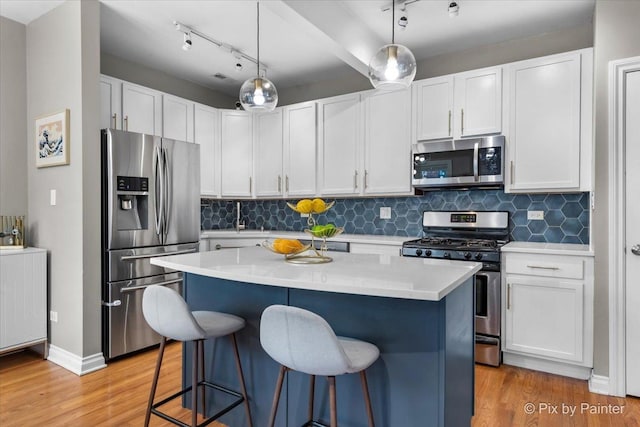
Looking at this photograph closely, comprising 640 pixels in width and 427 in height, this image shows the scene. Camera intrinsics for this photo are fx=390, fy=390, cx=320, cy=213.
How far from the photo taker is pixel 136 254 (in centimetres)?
321

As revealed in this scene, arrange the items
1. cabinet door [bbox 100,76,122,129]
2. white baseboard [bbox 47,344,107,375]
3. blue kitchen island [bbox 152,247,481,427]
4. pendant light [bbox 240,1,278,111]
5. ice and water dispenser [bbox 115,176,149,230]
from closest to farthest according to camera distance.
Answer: blue kitchen island [bbox 152,247,481,427] < pendant light [bbox 240,1,278,111] < white baseboard [bbox 47,344,107,375] < ice and water dispenser [bbox 115,176,149,230] < cabinet door [bbox 100,76,122,129]

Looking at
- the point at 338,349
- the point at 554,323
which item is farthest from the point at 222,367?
the point at 554,323

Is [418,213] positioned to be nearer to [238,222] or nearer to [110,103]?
[238,222]

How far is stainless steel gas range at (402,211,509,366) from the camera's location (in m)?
3.00

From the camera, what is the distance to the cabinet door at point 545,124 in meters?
2.98

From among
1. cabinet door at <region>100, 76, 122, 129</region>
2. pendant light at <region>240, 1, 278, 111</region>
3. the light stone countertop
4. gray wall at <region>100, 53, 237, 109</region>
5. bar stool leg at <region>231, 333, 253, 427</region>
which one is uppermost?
gray wall at <region>100, 53, 237, 109</region>

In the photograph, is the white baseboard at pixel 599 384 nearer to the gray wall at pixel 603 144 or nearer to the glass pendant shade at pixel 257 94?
the gray wall at pixel 603 144

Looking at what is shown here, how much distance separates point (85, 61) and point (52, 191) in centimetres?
105

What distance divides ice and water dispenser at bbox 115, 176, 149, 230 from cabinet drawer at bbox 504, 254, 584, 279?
116 inches

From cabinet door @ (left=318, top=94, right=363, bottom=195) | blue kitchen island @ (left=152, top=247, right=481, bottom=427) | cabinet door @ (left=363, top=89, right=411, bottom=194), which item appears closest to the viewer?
blue kitchen island @ (left=152, top=247, right=481, bottom=427)

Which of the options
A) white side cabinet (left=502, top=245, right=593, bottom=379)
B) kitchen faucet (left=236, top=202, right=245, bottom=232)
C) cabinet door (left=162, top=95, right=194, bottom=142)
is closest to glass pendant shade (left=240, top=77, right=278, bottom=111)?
cabinet door (left=162, top=95, right=194, bottom=142)

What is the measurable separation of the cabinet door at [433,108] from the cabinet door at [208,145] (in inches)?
88.9

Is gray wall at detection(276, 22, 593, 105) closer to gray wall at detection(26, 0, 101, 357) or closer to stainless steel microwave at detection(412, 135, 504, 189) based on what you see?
stainless steel microwave at detection(412, 135, 504, 189)

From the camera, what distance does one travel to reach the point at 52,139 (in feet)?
10.0
